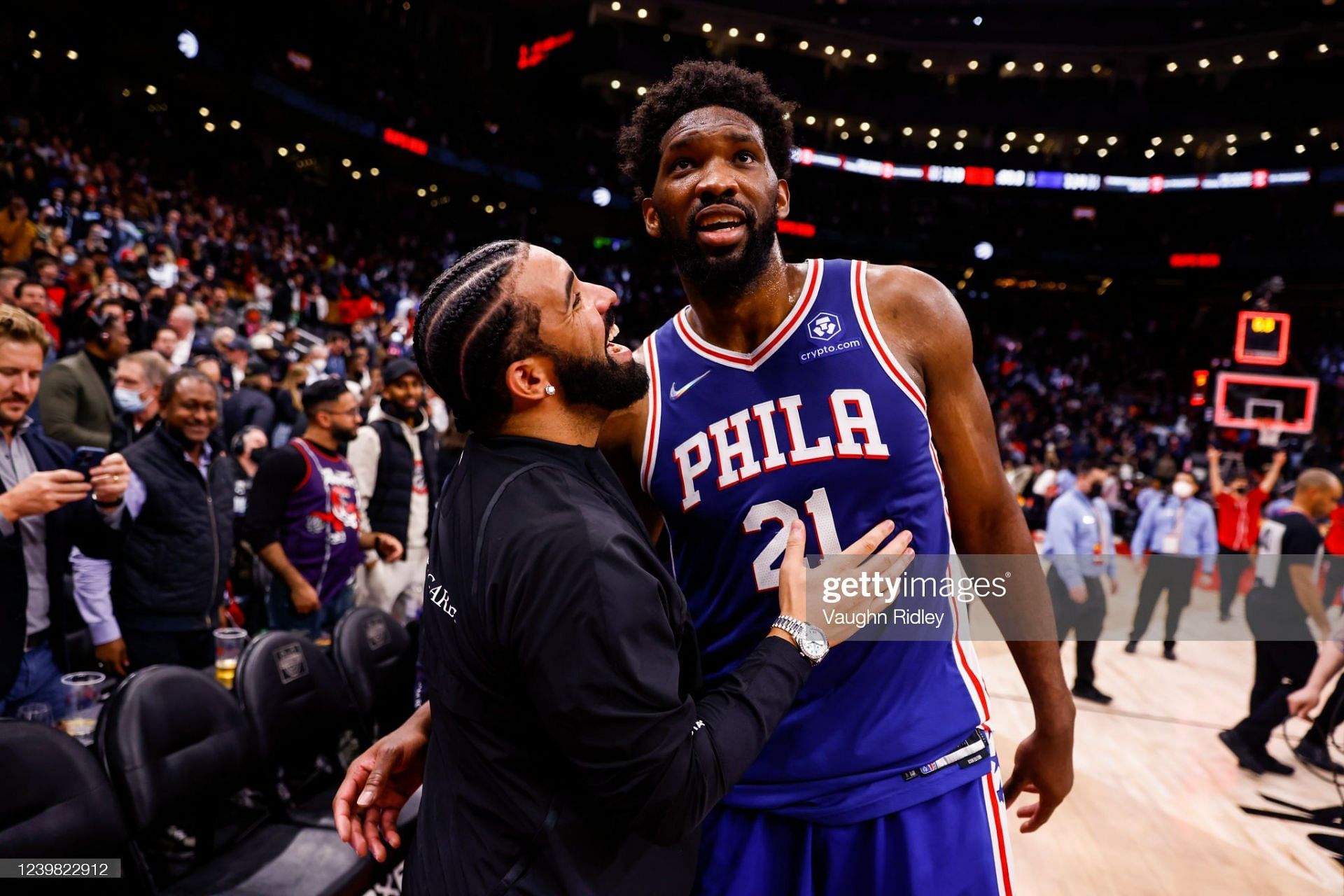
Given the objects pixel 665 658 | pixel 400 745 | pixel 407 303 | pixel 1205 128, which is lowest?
pixel 400 745

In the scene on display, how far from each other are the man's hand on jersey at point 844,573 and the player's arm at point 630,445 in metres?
0.44

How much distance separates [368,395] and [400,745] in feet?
25.7

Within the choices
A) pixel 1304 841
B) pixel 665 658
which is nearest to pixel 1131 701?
pixel 1304 841

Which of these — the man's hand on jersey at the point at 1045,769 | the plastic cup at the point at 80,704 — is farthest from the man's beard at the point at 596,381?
the plastic cup at the point at 80,704

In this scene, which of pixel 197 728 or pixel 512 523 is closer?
pixel 512 523

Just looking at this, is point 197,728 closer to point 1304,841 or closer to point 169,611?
point 169,611

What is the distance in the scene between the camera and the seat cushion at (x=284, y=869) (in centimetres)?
253

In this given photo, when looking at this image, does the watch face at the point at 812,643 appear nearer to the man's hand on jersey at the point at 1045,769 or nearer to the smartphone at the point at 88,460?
the man's hand on jersey at the point at 1045,769

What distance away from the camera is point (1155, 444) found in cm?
2023

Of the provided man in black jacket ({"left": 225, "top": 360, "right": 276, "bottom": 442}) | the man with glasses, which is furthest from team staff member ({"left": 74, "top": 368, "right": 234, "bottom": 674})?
man in black jacket ({"left": 225, "top": 360, "right": 276, "bottom": 442})

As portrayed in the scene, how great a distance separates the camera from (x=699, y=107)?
6.27 feet

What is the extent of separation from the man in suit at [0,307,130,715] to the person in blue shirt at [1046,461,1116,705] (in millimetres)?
5713

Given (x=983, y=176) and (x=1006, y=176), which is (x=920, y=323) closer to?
(x=983, y=176)

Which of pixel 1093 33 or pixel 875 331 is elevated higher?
pixel 1093 33
